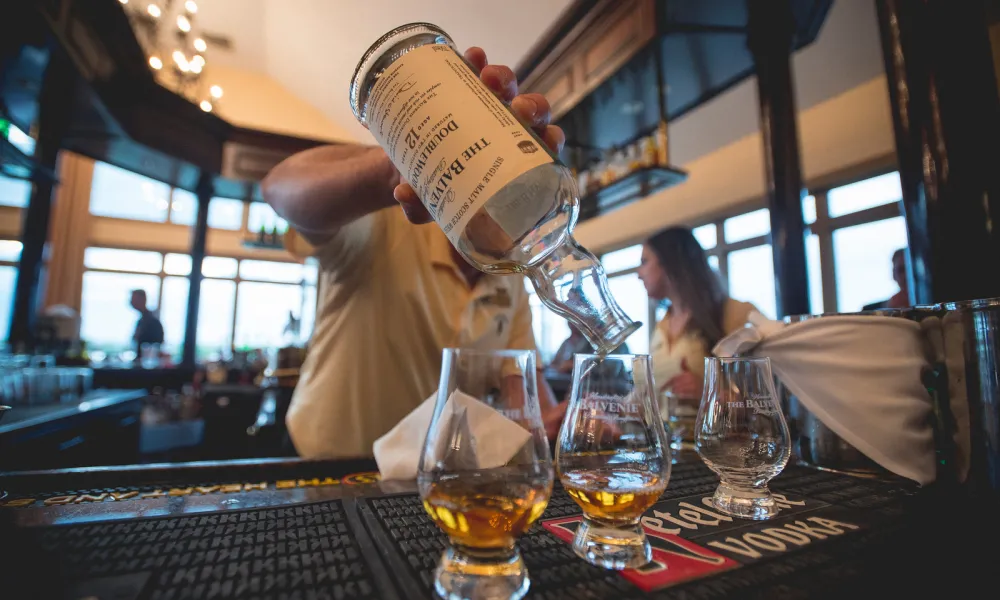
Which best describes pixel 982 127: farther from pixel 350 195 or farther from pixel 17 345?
pixel 17 345

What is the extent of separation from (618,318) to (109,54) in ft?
11.9

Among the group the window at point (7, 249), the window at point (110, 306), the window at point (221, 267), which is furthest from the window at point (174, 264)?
the window at point (7, 249)

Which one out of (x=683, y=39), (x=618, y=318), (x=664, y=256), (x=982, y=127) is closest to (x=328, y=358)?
(x=618, y=318)

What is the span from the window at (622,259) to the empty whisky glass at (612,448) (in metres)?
5.88

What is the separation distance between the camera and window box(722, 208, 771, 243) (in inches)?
193

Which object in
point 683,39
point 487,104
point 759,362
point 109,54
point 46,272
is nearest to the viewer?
point 487,104

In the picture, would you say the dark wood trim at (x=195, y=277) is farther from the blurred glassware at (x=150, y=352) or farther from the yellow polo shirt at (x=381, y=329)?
the yellow polo shirt at (x=381, y=329)

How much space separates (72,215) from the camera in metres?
8.50

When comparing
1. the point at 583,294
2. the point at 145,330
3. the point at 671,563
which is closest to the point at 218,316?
the point at 145,330

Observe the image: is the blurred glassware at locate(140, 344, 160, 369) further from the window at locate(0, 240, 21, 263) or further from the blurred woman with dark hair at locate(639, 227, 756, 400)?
the blurred woman with dark hair at locate(639, 227, 756, 400)

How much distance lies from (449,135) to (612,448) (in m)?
0.37

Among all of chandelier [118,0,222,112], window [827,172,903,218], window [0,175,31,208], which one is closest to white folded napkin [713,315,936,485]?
window [827,172,903,218]

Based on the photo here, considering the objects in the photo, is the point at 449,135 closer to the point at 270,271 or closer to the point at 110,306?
the point at 270,271

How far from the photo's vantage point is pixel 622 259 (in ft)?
21.6
